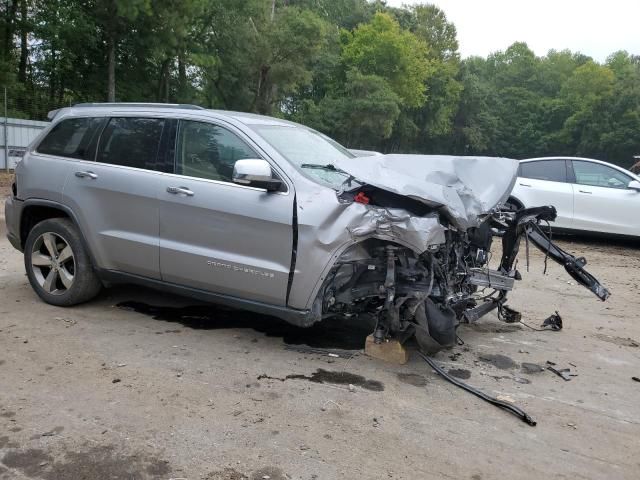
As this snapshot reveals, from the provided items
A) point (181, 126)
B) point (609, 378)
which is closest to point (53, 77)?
point (181, 126)

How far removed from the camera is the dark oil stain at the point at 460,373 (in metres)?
4.10

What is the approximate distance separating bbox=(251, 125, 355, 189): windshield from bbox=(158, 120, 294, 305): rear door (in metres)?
0.22

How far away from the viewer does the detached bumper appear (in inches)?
207

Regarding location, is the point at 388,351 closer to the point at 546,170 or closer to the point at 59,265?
the point at 59,265

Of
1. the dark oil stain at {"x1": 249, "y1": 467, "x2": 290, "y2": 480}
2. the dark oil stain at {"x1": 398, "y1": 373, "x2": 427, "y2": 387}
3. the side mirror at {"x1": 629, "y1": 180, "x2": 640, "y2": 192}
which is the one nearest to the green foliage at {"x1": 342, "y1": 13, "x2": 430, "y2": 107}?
the side mirror at {"x1": 629, "y1": 180, "x2": 640, "y2": 192}

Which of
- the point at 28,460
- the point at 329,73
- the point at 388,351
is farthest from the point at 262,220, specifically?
the point at 329,73

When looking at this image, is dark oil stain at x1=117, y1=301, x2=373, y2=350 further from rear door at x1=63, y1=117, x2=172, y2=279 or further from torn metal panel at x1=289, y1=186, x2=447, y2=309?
torn metal panel at x1=289, y1=186, x2=447, y2=309

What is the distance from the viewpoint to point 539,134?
59500 mm

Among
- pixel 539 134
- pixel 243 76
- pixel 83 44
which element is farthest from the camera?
pixel 539 134

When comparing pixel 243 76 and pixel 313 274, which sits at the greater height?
pixel 243 76

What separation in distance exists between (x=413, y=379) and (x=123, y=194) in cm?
272

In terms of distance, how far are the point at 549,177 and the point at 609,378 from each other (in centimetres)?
672

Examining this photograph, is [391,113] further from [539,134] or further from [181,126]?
[181,126]

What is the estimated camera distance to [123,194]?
15.3ft
